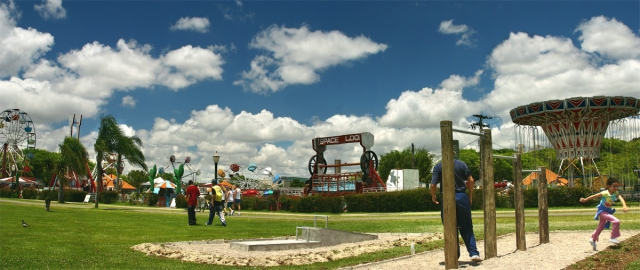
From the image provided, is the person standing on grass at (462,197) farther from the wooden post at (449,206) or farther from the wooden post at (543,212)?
the wooden post at (543,212)

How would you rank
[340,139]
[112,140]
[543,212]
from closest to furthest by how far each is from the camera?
[543,212] < [340,139] < [112,140]

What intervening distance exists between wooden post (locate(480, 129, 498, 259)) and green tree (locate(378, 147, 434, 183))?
258 ft

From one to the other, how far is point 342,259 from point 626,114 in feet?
162

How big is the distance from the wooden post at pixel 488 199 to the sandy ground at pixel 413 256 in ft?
0.71

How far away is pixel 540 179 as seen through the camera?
33.5ft

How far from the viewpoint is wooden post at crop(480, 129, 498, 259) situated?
8.02 metres

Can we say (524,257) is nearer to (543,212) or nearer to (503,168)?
(543,212)

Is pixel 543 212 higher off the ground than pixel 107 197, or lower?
higher

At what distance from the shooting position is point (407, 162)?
3752 inches

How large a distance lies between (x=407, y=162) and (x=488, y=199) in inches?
3479

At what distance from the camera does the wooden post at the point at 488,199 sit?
8.02 m

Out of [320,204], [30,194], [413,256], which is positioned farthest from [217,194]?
[30,194]

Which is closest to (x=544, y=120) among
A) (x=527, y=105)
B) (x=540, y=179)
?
(x=527, y=105)

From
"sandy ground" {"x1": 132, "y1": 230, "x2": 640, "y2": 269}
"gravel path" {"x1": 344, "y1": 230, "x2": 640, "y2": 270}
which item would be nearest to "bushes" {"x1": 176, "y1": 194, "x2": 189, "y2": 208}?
"sandy ground" {"x1": 132, "y1": 230, "x2": 640, "y2": 269}
